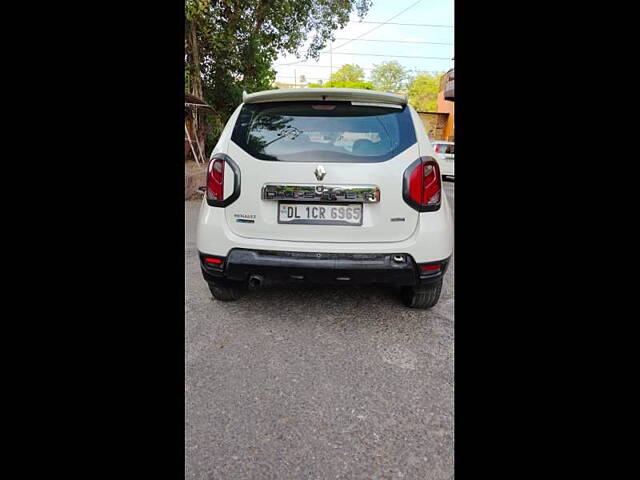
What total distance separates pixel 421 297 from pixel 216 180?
5.31 feet

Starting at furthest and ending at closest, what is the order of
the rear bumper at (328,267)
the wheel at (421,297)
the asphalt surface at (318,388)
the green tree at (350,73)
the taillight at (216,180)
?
the green tree at (350,73)
the wheel at (421,297)
the taillight at (216,180)
the rear bumper at (328,267)
the asphalt surface at (318,388)

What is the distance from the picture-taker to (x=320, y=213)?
7.85 ft

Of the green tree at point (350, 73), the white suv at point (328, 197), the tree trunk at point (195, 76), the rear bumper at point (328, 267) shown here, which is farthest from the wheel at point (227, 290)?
the green tree at point (350, 73)

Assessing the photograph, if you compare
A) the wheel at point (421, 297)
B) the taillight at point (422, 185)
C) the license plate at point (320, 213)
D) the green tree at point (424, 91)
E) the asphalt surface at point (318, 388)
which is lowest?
the asphalt surface at point (318, 388)

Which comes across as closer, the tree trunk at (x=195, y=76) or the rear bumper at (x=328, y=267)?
the rear bumper at (x=328, y=267)

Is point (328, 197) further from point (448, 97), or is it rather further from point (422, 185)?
point (448, 97)

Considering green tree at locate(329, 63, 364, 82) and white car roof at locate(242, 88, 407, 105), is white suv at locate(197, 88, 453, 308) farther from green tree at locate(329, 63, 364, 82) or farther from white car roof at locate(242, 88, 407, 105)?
green tree at locate(329, 63, 364, 82)

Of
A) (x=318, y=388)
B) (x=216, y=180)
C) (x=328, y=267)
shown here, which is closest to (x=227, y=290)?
(x=216, y=180)

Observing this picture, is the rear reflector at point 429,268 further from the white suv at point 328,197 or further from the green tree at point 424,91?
the green tree at point 424,91

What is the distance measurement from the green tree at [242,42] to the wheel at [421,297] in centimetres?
976

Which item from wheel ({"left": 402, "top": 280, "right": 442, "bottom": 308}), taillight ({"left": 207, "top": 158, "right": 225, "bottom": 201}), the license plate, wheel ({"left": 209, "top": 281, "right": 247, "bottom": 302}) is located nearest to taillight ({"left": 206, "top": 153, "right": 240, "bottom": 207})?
taillight ({"left": 207, "top": 158, "right": 225, "bottom": 201})

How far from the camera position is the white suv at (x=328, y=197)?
7.78 ft
